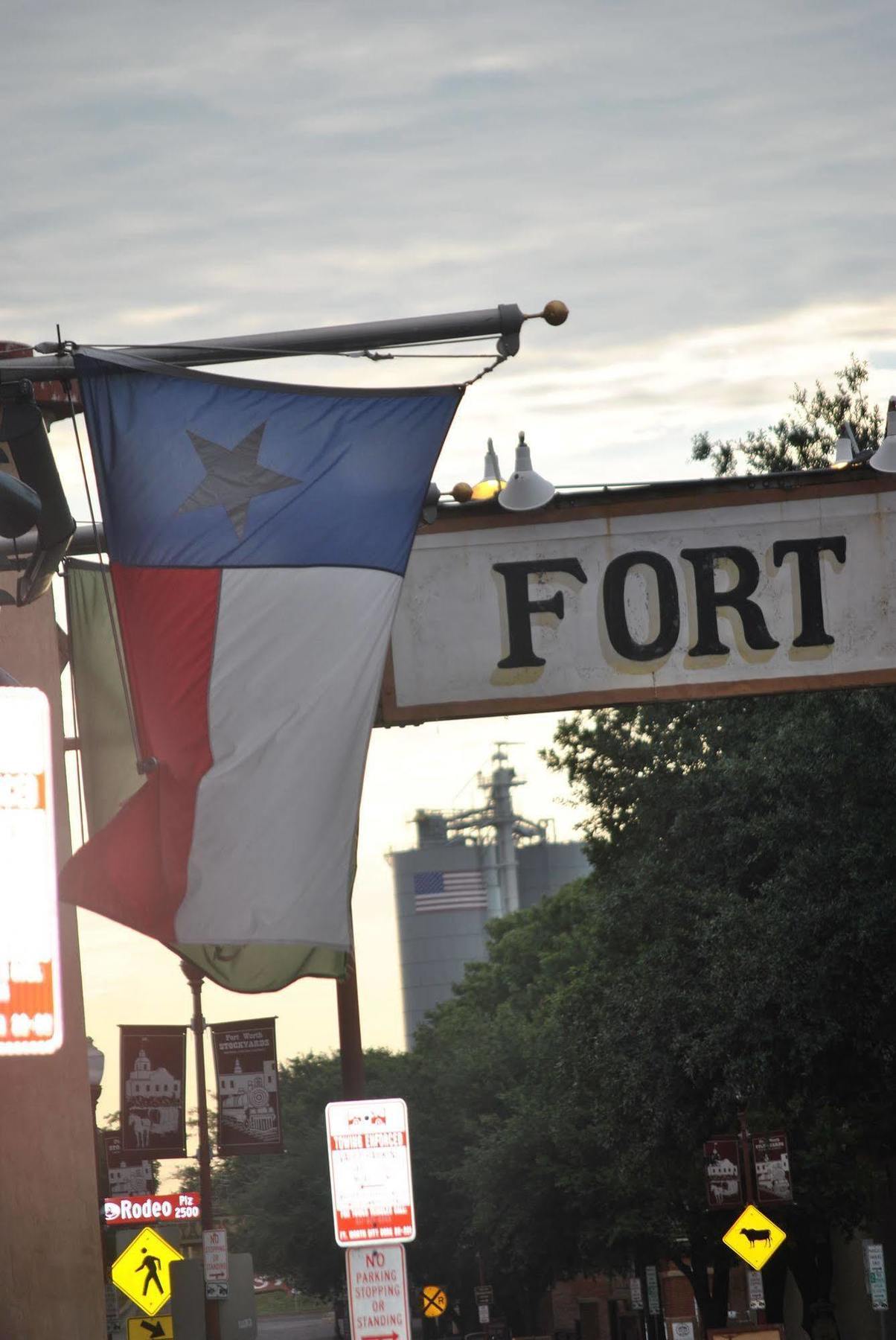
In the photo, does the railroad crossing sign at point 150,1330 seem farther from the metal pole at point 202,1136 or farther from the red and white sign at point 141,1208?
the red and white sign at point 141,1208

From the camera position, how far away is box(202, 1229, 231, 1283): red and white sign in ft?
119

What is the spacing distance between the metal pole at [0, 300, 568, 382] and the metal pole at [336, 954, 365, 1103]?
4.40 m

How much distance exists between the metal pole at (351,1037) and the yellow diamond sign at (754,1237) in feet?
60.5

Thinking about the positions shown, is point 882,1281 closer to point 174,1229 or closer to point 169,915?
point 174,1229

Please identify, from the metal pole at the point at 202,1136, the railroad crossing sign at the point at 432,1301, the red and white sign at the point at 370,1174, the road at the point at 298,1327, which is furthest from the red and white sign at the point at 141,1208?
the road at the point at 298,1327

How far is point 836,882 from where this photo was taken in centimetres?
2366

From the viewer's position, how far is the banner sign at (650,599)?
9906 millimetres

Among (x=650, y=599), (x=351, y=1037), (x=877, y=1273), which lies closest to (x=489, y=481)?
(x=650, y=599)

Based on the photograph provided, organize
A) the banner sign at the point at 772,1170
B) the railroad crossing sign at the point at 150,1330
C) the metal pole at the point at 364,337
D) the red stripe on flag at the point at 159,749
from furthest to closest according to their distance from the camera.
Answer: the banner sign at the point at 772,1170 < the railroad crossing sign at the point at 150,1330 < the metal pole at the point at 364,337 < the red stripe on flag at the point at 159,749

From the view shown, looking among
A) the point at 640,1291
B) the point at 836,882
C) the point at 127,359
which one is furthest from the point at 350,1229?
the point at 640,1291

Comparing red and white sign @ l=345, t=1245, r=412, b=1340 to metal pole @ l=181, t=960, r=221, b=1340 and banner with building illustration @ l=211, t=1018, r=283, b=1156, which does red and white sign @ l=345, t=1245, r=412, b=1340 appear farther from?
metal pole @ l=181, t=960, r=221, b=1340

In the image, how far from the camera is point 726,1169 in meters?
30.4

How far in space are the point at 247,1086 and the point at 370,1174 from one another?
21.7 metres

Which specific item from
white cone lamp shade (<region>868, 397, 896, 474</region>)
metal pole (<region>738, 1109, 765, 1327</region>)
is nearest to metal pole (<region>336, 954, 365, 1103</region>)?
white cone lamp shade (<region>868, 397, 896, 474</region>)
